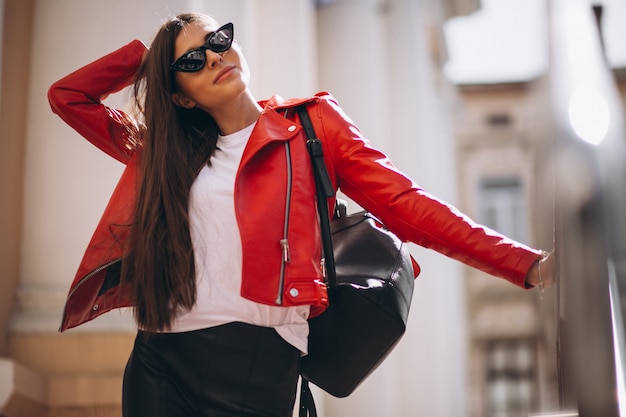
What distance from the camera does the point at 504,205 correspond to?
2959cm

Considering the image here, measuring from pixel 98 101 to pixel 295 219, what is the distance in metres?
0.93

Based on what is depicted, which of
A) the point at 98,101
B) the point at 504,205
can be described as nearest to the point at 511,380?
the point at 504,205

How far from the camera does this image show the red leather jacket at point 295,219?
201cm

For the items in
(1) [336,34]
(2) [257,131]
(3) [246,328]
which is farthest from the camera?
(1) [336,34]

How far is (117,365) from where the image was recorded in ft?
12.8

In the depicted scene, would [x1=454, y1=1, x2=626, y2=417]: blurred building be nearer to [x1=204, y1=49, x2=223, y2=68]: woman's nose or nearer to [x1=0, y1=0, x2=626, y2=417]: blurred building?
[x1=0, y1=0, x2=626, y2=417]: blurred building

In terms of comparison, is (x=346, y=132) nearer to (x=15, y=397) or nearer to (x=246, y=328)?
(x=246, y=328)

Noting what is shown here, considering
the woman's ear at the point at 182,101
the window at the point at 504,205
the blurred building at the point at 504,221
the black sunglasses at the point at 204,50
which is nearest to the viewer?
the black sunglasses at the point at 204,50

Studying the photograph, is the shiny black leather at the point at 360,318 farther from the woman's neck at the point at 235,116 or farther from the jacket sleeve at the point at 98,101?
the jacket sleeve at the point at 98,101

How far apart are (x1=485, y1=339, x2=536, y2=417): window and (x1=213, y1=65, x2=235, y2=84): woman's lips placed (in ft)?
85.0

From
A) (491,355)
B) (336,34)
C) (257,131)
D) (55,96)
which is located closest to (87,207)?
(55,96)

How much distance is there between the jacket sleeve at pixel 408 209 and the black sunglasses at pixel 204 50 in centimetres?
33

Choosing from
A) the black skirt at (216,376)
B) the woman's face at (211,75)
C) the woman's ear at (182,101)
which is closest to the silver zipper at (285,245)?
the black skirt at (216,376)

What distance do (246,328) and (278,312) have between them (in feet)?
0.30
